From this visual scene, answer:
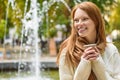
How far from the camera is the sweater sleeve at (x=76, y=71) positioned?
1963 millimetres

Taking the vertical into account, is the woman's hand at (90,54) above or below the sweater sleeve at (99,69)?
above

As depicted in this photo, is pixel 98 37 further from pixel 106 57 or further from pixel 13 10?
pixel 13 10

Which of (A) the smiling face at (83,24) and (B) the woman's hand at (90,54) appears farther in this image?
(A) the smiling face at (83,24)

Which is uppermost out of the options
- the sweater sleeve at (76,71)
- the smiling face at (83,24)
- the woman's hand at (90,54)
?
the smiling face at (83,24)

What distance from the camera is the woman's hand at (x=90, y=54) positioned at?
1940 mm

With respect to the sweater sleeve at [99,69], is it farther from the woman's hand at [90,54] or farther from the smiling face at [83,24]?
the smiling face at [83,24]

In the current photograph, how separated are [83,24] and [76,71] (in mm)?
237

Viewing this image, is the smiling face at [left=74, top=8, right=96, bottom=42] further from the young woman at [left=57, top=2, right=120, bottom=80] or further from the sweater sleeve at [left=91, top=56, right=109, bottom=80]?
the sweater sleeve at [left=91, top=56, right=109, bottom=80]

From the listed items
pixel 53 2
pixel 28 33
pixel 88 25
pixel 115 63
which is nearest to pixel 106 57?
pixel 115 63

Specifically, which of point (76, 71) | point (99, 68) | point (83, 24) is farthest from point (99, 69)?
point (83, 24)

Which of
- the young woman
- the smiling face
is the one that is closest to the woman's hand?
the young woman

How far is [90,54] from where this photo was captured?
194 centimetres

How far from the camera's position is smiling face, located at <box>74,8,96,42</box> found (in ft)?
6.74

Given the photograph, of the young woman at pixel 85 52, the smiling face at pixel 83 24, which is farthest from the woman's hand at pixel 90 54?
the smiling face at pixel 83 24
